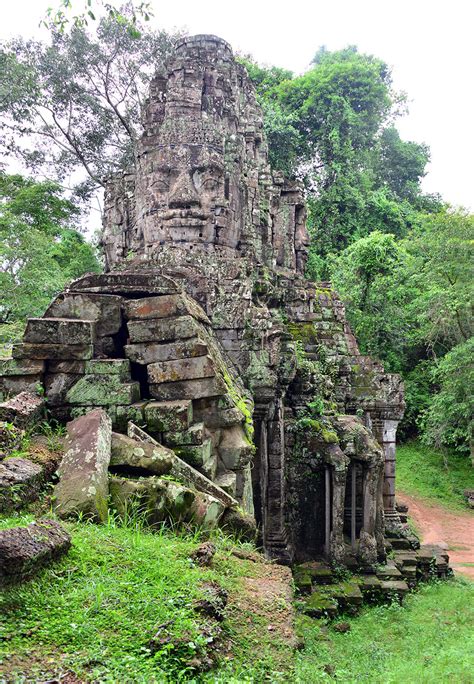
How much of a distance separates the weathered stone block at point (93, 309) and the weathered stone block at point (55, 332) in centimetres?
23

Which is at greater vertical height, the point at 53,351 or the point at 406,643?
the point at 53,351

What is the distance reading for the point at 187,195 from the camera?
1173cm

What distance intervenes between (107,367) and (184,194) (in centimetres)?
762

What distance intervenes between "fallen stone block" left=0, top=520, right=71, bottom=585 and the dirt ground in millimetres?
12278

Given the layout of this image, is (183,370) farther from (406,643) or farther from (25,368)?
(406,643)

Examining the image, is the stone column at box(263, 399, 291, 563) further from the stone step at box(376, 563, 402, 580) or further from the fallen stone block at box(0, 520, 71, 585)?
the fallen stone block at box(0, 520, 71, 585)

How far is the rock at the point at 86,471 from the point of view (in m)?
3.65

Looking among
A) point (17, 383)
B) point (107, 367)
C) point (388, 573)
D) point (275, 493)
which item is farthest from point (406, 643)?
point (17, 383)

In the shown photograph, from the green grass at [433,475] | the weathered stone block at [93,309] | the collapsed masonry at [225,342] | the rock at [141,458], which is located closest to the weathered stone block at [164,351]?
the collapsed masonry at [225,342]

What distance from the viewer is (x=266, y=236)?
14.5 meters

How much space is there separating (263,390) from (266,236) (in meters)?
6.59

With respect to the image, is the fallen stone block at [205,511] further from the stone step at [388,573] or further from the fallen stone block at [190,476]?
the stone step at [388,573]

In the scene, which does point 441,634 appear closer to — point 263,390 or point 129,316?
point 263,390

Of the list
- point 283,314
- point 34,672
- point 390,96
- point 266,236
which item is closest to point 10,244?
point 266,236
